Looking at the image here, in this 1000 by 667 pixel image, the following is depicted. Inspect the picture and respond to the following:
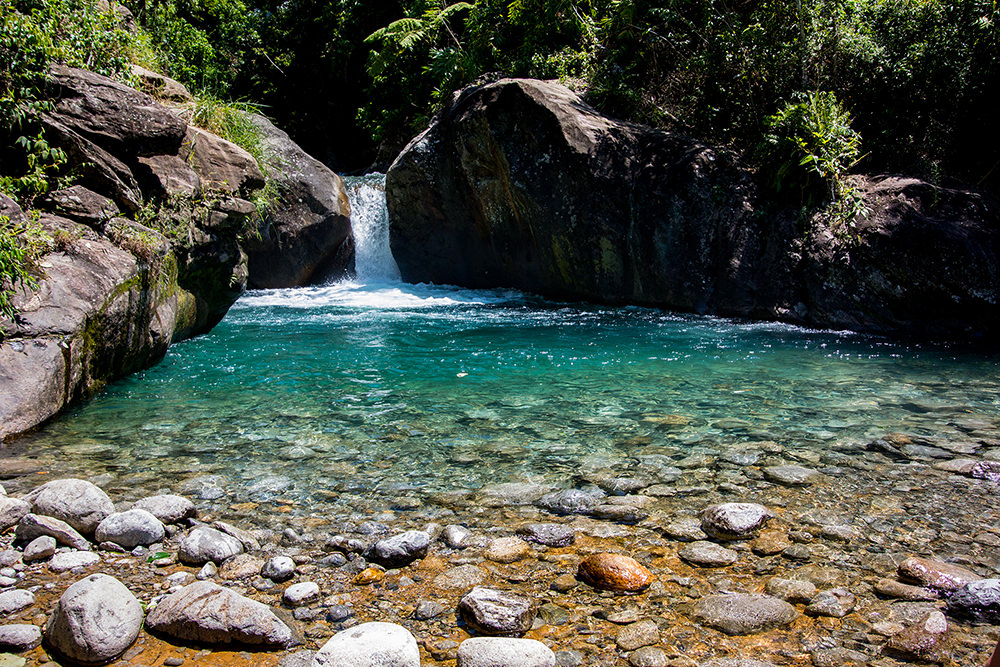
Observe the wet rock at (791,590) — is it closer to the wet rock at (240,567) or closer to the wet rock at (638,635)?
the wet rock at (638,635)

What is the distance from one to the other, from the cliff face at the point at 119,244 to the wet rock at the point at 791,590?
5.03 meters

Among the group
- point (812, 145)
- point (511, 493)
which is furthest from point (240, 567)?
point (812, 145)

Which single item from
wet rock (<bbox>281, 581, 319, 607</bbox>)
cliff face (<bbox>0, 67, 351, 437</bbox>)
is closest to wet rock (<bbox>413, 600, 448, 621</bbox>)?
wet rock (<bbox>281, 581, 319, 607</bbox>)

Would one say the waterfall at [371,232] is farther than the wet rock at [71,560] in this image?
Yes

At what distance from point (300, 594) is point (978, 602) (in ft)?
9.17

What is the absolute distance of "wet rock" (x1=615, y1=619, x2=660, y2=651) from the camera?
8.98ft

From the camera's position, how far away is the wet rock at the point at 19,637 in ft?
8.60

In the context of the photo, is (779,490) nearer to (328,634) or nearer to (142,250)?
(328,634)

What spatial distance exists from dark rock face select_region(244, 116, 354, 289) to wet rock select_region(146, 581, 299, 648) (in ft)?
37.7

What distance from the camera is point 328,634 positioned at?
2.80 m

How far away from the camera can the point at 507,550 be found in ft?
11.5

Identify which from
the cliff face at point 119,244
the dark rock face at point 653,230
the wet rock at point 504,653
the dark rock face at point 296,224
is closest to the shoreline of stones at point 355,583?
the wet rock at point 504,653

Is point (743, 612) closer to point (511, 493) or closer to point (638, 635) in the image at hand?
point (638, 635)

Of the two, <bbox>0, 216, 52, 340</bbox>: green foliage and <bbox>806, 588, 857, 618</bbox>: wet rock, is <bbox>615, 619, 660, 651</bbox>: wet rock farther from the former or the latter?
<bbox>0, 216, 52, 340</bbox>: green foliage
